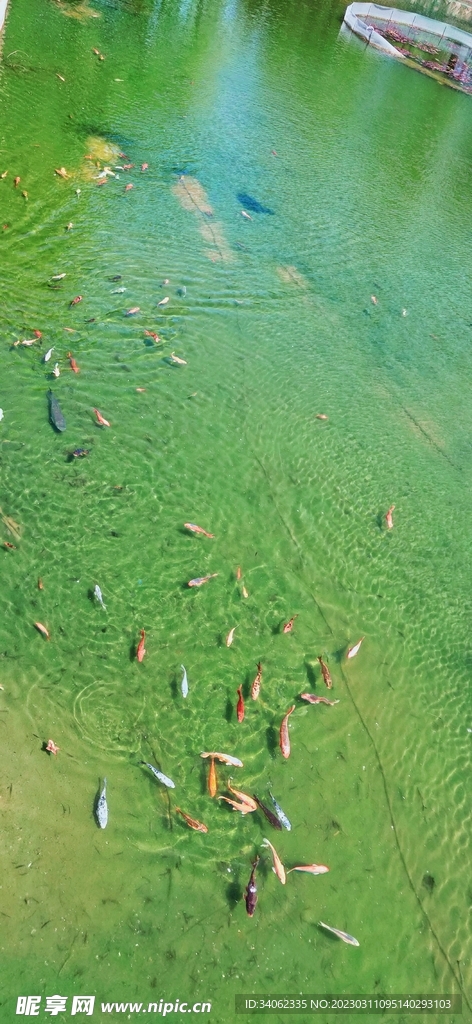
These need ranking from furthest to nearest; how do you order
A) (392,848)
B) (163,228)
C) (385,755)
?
(163,228), (385,755), (392,848)

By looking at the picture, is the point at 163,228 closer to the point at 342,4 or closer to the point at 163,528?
the point at 163,528

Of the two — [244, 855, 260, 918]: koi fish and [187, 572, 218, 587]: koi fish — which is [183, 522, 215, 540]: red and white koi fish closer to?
[187, 572, 218, 587]: koi fish

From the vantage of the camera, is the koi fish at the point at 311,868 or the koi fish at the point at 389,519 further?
the koi fish at the point at 389,519

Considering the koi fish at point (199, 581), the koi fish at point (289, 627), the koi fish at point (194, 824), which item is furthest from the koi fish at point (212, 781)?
the koi fish at point (199, 581)

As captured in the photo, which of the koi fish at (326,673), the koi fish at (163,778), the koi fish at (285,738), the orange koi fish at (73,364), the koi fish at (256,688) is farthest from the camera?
the orange koi fish at (73,364)

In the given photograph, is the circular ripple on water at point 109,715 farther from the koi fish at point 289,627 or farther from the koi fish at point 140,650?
the koi fish at point 289,627

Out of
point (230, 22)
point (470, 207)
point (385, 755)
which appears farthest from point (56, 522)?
point (230, 22)

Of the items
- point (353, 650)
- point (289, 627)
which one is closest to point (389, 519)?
point (353, 650)

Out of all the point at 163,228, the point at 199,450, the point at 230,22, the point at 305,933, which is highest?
the point at 230,22
